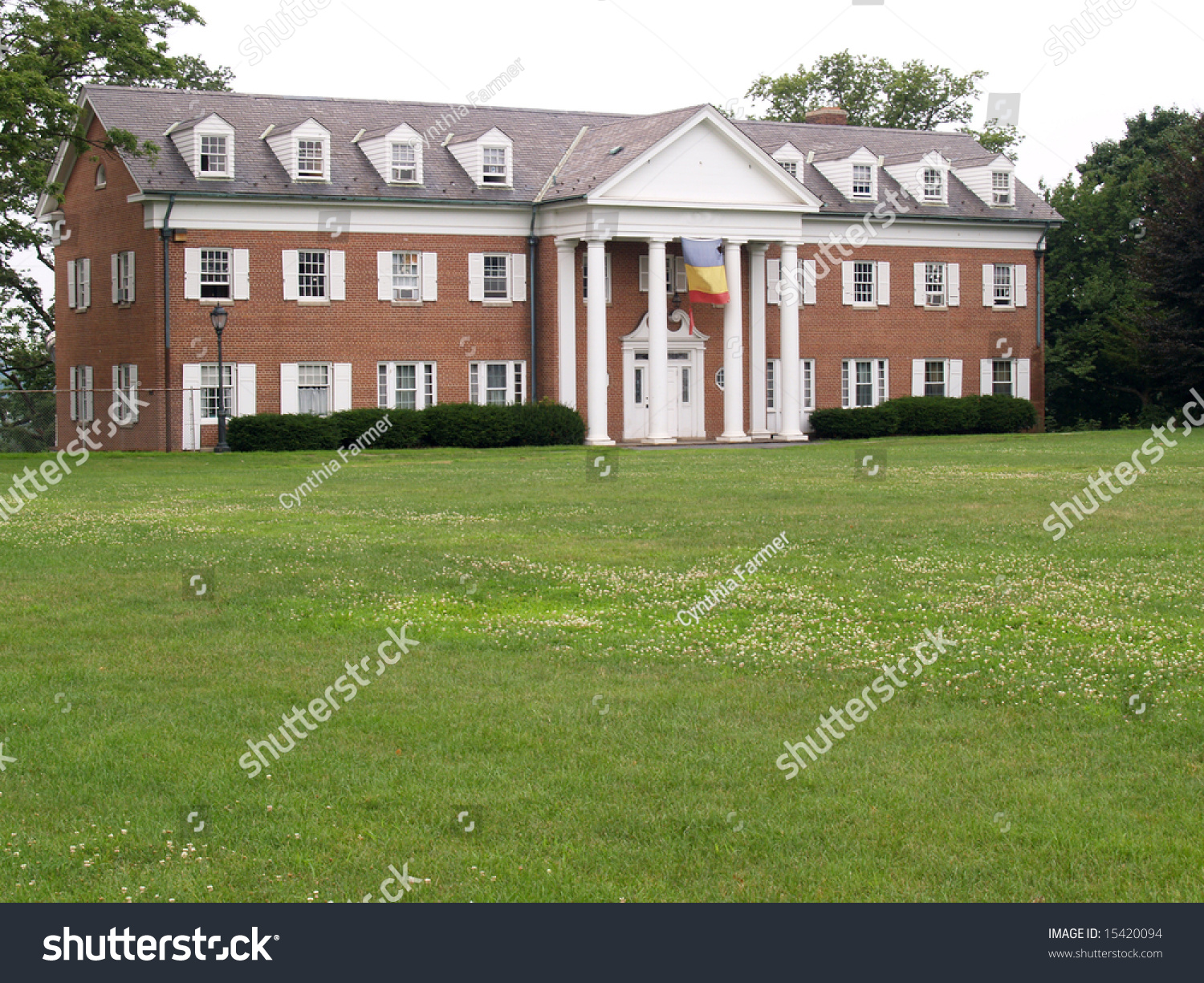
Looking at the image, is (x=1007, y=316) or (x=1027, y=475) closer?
(x=1027, y=475)


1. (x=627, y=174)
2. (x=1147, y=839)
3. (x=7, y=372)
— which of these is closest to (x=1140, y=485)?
(x=1147, y=839)

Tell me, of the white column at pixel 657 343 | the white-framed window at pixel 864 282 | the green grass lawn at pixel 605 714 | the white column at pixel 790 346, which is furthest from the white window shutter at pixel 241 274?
the green grass lawn at pixel 605 714

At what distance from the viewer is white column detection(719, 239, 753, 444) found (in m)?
48.6

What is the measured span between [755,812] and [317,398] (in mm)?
39871

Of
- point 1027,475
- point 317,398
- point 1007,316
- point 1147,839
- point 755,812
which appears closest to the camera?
point 1147,839

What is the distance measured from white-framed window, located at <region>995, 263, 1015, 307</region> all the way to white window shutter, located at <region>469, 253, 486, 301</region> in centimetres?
1998

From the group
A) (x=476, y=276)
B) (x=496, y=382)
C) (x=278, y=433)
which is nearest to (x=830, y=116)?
(x=476, y=276)

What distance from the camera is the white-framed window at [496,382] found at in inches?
1881

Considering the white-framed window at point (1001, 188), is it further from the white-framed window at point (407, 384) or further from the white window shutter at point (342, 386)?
the white window shutter at point (342, 386)

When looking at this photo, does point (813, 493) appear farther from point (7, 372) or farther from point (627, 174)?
Answer: point (7, 372)

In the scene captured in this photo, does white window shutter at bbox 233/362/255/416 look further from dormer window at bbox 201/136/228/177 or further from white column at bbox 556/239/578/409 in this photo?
white column at bbox 556/239/578/409

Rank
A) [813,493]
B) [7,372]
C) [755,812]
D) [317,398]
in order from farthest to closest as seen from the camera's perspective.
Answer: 1. [7,372]
2. [317,398]
3. [813,493]
4. [755,812]

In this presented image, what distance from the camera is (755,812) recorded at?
7.18 metres

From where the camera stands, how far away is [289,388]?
4516 cm
